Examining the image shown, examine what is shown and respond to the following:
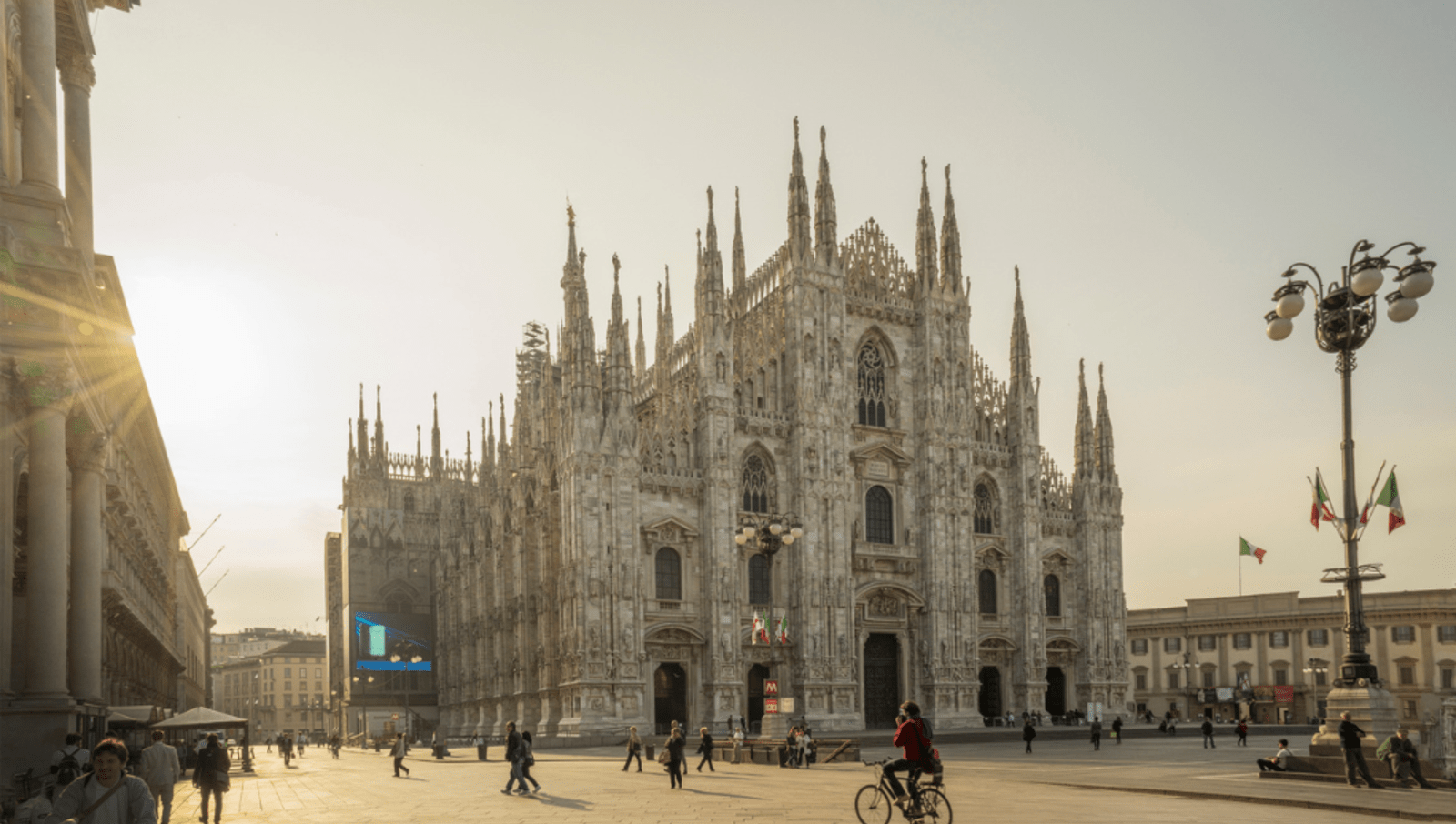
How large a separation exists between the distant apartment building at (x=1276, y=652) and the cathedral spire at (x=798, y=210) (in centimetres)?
4013

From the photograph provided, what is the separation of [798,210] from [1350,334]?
33135 mm

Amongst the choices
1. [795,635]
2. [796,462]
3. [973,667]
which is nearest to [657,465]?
[796,462]

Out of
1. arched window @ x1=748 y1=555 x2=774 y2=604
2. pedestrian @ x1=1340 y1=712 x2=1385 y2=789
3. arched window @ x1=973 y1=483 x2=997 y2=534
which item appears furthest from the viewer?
arched window @ x1=973 y1=483 x2=997 y2=534

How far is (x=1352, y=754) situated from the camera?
1914 cm

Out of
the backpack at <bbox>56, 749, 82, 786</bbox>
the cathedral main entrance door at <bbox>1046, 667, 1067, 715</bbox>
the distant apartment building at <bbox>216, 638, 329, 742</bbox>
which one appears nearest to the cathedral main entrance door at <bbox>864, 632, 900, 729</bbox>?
the cathedral main entrance door at <bbox>1046, 667, 1067, 715</bbox>

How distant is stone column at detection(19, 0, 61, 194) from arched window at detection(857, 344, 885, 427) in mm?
38852

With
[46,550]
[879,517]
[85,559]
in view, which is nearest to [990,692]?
[879,517]

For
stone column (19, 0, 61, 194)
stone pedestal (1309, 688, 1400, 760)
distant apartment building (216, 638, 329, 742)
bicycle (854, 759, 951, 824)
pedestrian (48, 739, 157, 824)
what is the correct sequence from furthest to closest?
distant apartment building (216, 638, 329, 742) → stone pedestal (1309, 688, 1400, 760) → stone column (19, 0, 61, 194) → bicycle (854, 759, 951, 824) → pedestrian (48, 739, 157, 824)

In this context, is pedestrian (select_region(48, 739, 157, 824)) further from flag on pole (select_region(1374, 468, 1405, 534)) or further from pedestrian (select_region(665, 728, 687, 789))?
flag on pole (select_region(1374, 468, 1405, 534))

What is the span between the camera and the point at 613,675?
45.3 m

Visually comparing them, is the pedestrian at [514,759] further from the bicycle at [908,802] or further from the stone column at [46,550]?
the bicycle at [908,802]

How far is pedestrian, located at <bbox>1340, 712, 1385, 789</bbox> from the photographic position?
19.0m

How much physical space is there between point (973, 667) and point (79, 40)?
42.4 metres

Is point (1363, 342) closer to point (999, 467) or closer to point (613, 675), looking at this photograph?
point (613, 675)
